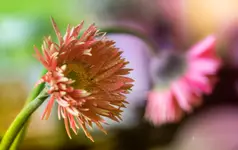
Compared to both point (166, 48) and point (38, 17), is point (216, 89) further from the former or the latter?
point (38, 17)

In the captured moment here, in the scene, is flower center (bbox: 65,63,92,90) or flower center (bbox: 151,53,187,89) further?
flower center (bbox: 151,53,187,89)

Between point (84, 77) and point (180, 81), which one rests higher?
point (84, 77)

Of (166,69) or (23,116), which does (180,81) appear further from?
(23,116)

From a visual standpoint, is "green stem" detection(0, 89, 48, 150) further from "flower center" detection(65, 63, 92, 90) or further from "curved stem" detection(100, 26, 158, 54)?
"curved stem" detection(100, 26, 158, 54)

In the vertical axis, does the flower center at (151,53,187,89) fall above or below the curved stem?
below

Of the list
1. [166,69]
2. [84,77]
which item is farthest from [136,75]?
[84,77]

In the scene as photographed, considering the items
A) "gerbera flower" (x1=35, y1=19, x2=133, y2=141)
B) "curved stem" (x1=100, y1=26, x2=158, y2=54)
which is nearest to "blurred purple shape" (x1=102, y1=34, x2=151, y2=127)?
"curved stem" (x1=100, y1=26, x2=158, y2=54)

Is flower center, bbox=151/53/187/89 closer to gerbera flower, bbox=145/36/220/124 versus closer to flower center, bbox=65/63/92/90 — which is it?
gerbera flower, bbox=145/36/220/124
